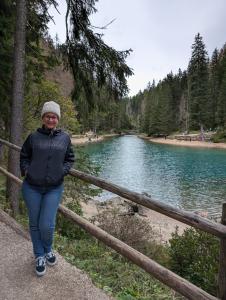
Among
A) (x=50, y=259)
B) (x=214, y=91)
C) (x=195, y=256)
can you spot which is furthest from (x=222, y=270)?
(x=214, y=91)

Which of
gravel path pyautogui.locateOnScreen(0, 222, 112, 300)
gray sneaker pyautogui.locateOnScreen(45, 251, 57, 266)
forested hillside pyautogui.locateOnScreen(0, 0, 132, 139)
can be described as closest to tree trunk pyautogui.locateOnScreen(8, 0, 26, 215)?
forested hillside pyautogui.locateOnScreen(0, 0, 132, 139)

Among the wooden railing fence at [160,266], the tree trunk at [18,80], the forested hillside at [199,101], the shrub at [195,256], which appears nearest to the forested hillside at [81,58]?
the tree trunk at [18,80]

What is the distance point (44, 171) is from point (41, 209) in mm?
486

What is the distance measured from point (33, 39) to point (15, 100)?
286 cm

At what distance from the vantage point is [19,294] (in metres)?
4.16

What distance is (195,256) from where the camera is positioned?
29.9 feet

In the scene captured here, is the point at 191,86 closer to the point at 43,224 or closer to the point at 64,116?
the point at 64,116

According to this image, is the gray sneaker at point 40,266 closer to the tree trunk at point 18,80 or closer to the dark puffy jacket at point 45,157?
the dark puffy jacket at point 45,157

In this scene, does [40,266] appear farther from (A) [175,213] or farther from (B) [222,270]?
(B) [222,270]

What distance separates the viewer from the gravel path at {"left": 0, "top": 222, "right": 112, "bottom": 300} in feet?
13.6

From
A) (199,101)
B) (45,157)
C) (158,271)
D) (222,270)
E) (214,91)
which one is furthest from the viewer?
(214,91)

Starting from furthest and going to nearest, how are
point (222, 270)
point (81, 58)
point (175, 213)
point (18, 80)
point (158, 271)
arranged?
point (81, 58) → point (18, 80) → point (158, 271) → point (175, 213) → point (222, 270)

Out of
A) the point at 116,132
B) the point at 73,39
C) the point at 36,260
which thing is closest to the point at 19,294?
the point at 36,260

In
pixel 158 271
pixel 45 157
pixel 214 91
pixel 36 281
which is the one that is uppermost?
pixel 214 91
